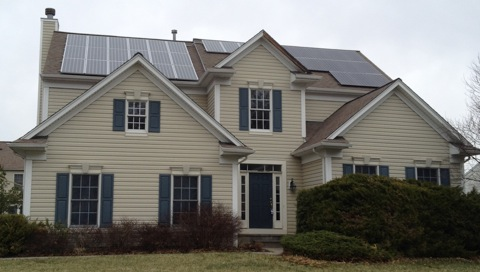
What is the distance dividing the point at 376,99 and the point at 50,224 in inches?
473

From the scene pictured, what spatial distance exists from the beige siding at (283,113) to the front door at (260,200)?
0.70 metres

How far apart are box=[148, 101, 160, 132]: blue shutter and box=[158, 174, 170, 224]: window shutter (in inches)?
63.3

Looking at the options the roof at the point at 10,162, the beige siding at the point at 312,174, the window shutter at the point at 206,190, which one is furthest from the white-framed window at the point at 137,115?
the roof at the point at 10,162

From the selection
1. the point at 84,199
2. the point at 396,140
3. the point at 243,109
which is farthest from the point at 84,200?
the point at 396,140

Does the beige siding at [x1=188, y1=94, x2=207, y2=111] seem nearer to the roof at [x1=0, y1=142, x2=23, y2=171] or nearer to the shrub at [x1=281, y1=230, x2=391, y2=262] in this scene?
the shrub at [x1=281, y1=230, x2=391, y2=262]

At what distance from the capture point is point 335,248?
544 inches

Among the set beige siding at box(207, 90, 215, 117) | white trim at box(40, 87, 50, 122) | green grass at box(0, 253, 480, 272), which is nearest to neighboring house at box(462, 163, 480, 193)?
green grass at box(0, 253, 480, 272)

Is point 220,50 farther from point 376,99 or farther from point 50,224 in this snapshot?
point 50,224

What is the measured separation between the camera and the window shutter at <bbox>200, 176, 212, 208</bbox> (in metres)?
17.9

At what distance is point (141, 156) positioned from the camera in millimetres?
17781

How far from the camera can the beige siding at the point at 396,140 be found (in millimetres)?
20078

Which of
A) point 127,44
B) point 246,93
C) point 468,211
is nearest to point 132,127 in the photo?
point 246,93

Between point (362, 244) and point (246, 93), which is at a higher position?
point (246, 93)

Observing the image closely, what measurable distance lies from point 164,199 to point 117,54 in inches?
316
